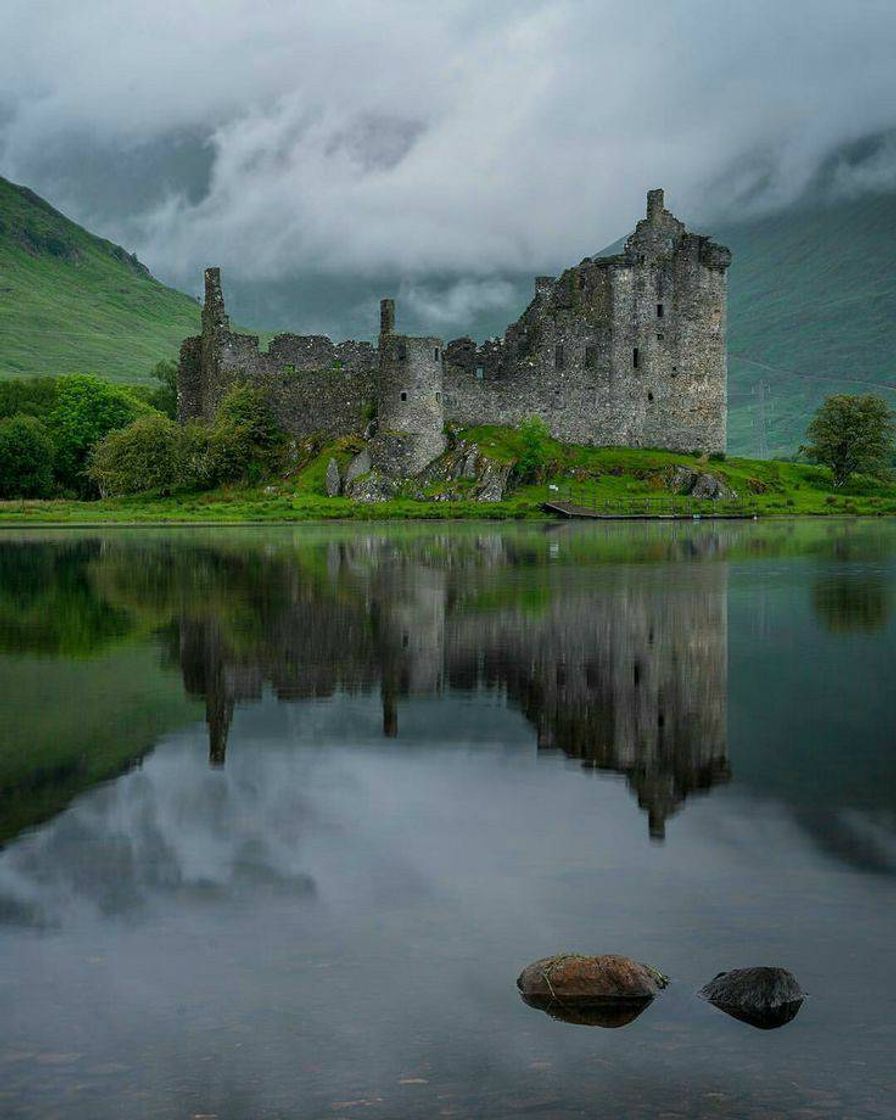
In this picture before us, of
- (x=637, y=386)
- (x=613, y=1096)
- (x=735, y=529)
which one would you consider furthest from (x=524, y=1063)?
(x=637, y=386)

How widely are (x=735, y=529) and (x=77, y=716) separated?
48.7 metres

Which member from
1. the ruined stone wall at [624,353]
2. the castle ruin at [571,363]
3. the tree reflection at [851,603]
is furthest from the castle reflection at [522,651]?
the ruined stone wall at [624,353]

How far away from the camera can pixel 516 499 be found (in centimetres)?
7319

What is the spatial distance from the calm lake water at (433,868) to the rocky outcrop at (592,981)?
109mm

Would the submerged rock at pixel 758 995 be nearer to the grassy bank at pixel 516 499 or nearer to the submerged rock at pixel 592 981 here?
the submerged rock at pixel 592 981

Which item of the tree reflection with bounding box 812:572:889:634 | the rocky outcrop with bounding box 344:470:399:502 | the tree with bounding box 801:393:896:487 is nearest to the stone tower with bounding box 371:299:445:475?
the rocky outcrop with bounding box 344:470:399:502

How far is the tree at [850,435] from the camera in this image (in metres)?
82.0

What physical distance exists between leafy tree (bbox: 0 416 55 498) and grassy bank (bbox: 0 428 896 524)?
9224 millimetres

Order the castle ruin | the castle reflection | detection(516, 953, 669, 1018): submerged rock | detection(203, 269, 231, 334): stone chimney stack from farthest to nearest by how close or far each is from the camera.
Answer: detection(203, 269, 231, 334): stone chimney stack, the castle ruin, the castle reflection, detection(516, 953, 669, 1018): submerged rock

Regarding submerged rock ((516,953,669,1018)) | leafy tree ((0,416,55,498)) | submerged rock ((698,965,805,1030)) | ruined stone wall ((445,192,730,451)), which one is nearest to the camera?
submerged rock ((698,965,805,1030))

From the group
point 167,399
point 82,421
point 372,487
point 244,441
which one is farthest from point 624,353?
point 167,399

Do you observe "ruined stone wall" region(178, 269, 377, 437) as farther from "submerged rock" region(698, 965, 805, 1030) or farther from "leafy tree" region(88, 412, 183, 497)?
"submerged rock" region(698, 965, 805, 1030)

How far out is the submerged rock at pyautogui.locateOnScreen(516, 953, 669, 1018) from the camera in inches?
289

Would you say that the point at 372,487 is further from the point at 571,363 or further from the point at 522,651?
the point at 522,651
